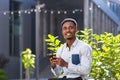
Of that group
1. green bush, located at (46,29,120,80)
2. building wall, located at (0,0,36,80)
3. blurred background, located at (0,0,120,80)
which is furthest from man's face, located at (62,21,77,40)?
Result: building wall, located at (0,0,36,80)

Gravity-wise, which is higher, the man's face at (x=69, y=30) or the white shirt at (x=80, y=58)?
the man's face at (x=69, y=30)

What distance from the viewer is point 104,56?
240 inches

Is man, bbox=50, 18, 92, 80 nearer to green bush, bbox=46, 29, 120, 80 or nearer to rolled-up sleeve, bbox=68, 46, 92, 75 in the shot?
rolled-up sleeve, bbox=68, 46, 92, 75

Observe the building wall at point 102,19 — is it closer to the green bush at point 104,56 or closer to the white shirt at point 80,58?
the green bush at point 104,56

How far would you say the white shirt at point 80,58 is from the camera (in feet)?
12.2

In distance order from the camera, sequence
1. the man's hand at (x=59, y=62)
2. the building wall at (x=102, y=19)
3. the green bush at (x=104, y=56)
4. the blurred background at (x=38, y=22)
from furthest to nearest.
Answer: the building wall at (x=102, y=19)
the blurred background at (x=38, y=22)
the green bush at (x=104, y=56)
the man's hand at (x=59, y=62)

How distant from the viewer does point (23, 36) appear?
37062 mm

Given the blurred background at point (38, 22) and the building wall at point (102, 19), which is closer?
the blurred background at point (38, 22)

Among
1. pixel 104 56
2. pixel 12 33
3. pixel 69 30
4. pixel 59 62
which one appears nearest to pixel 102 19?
pixel 12 33

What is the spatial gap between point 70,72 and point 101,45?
2.69 metres

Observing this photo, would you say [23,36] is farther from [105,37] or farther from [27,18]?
[105,37]

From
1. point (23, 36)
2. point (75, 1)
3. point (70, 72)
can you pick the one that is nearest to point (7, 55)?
point (23, 36)

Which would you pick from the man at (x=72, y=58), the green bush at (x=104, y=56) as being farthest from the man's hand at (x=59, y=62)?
the green bush at (x=104, y=56)

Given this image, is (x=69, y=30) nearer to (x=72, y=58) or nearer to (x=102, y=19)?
(x=72, y=58)
